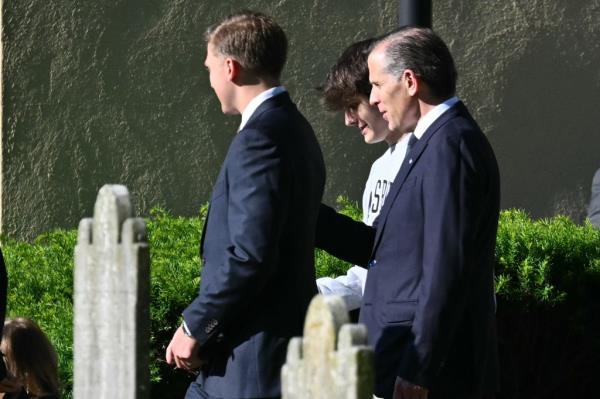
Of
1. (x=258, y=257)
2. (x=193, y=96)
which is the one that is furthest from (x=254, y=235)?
(x=193, y=96)

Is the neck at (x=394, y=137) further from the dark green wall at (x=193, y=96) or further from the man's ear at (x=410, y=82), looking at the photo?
the dark green wall at (x=193, y=96)

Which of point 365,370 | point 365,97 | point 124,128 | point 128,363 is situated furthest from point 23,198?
point 365,370

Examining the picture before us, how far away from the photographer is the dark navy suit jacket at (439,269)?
370cm

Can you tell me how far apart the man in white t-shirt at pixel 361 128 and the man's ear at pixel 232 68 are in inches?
34.6

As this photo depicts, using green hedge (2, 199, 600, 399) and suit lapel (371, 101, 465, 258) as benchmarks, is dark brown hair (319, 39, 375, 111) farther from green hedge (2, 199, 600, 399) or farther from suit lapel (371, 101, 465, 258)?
green hedge (2, 199, 600, 399)

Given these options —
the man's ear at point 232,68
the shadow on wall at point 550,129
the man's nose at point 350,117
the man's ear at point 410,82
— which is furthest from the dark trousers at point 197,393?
the shadow on wall at point 550,129

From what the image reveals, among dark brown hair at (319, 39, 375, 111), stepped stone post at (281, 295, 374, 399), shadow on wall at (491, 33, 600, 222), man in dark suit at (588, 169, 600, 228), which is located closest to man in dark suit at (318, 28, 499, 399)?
dark brown hair at (319, 39, 375, 111)

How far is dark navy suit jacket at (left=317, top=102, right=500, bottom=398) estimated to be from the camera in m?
3.70

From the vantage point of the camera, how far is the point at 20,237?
8516 mm

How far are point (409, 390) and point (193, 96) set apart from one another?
17.6 ft

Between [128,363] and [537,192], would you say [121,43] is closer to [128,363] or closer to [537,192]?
[537,192]

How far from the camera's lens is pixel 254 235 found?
3.75m

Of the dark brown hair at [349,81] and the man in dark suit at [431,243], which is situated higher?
the dark brown hair at [349,81]

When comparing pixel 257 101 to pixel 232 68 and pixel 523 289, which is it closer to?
pixel 232 68
